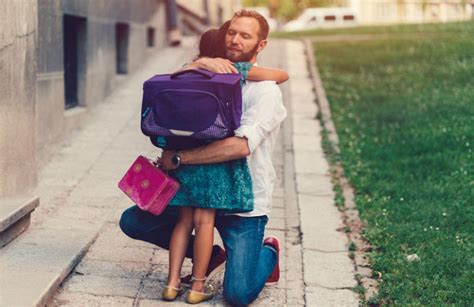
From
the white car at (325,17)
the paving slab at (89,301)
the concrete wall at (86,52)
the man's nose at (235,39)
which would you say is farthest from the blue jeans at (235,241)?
the white car at (325,17)

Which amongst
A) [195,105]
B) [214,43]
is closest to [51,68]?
[214,43]

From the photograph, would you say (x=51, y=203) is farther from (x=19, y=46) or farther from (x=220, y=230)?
(x=220, y=230)

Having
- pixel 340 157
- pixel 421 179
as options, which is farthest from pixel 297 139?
pixel 421 179

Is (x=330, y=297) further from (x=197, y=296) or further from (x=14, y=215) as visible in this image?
(x=14, y=215)

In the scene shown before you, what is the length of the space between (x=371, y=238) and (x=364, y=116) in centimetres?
461

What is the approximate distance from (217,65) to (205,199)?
0.74 metres

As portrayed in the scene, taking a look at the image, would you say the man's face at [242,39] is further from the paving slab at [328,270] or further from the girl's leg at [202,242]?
the paving slab at [328,270]

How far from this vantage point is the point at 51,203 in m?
6.93

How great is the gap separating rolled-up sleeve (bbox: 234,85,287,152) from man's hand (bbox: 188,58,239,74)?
238 millimetres

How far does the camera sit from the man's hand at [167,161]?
489cm

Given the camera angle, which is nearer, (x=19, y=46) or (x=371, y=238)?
(x=19, y=46)

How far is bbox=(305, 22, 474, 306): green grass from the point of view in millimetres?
5648

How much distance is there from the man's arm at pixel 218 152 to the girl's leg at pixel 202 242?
320 mm

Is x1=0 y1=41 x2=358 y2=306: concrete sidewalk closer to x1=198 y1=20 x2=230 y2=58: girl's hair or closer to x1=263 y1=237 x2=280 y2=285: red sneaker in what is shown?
x1=263 y1=237 x2=280 y2=285: red sneaker
